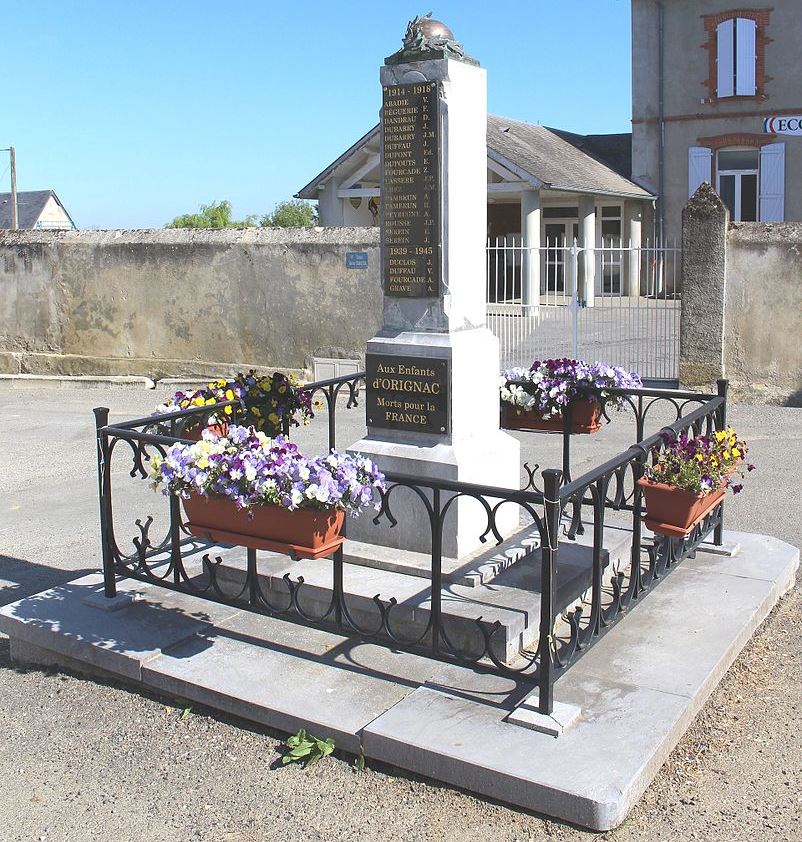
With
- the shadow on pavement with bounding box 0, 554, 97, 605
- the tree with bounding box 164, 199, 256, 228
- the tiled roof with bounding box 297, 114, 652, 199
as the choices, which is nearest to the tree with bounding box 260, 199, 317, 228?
the tree with bounding box 164, 199, 256, 228

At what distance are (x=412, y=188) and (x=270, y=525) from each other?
6.72 ft

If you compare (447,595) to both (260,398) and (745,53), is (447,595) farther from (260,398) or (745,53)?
(745,53)

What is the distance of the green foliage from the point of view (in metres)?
3.98

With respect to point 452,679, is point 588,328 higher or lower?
higher

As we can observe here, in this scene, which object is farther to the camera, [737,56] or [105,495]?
[737,56]

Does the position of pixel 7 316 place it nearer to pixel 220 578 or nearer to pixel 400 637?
pixel 220 578

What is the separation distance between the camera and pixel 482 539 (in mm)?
4500

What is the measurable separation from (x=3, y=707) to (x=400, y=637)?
1835 mm

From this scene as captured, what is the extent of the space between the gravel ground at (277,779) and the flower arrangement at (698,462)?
88 cm

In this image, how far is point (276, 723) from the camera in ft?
13.7

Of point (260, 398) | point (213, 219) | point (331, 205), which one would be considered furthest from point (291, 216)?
point (260, 398)

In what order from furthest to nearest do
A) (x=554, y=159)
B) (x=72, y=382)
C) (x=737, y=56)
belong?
(x=737, y=56), (x=554, y=159), (x=72, y=382)

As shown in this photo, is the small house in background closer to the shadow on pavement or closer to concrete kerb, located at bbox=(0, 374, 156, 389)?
concrete kerb, located at bbox=(0, 374, 156, 389)

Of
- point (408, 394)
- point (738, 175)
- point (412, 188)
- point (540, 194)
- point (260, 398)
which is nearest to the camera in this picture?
point (412, 188)
